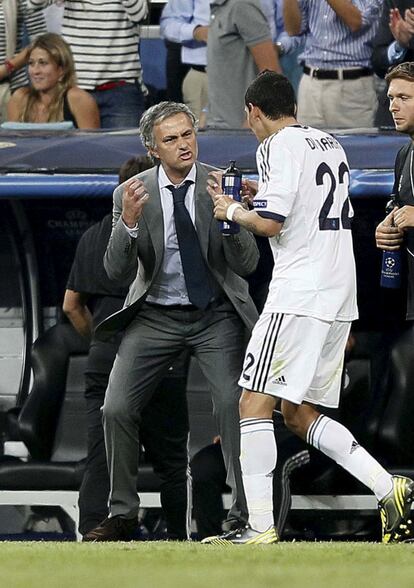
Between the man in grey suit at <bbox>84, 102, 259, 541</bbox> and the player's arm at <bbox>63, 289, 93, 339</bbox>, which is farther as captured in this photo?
the player's arm at <bbox>63, 289, 93, 339</bbox>

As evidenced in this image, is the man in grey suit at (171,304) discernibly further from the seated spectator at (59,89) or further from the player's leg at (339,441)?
the seated spectator at (59,89)

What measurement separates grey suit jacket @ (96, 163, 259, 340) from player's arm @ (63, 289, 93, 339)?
2.09 feet

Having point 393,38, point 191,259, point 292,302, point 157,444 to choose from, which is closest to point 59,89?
point 393,38

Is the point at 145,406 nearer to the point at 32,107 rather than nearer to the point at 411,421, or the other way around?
the point at 411,421

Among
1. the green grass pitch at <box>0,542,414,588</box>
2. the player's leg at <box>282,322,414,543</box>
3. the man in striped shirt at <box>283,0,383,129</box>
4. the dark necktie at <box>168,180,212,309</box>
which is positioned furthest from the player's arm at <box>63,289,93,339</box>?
the green grass pitch at <box>0,542,414,588</box>

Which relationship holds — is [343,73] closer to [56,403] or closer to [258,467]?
[56,403]

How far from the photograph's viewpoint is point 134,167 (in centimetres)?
714

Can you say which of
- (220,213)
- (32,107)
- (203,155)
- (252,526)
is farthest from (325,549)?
(32,107)

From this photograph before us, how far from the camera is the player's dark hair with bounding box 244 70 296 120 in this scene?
6.14 meters

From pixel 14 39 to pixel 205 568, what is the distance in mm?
4970

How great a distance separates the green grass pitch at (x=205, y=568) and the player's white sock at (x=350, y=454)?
29.9 inches

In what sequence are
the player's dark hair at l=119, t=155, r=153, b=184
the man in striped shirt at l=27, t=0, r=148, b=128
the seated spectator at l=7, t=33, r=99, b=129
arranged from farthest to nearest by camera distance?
the man in striped shirt at l=27, t=0, r=148, b=128 → the seated spectator at l=7, t=33, r=99, b=129 → the player's dark hair at l=119, t=155, r=153, b=184

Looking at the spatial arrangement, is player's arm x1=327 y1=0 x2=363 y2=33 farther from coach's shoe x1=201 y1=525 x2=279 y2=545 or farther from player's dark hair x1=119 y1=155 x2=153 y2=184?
coach's shoe x1=201 y1=525 x2=279 y2=545

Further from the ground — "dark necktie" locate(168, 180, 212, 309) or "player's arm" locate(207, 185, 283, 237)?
"player's arm" locate(207, 185, 283, 237)
